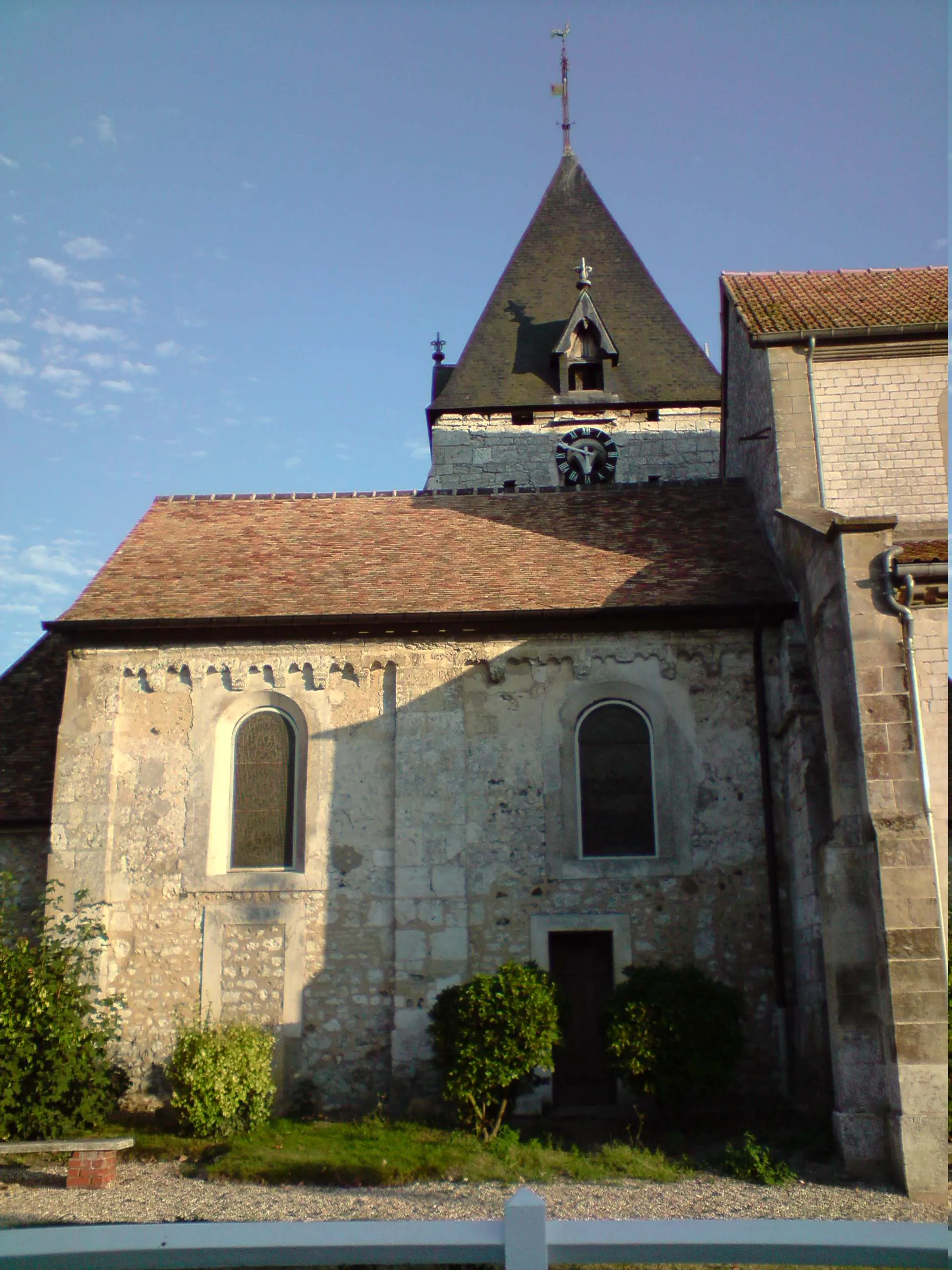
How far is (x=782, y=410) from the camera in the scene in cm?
1454

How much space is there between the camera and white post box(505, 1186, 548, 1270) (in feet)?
9.08

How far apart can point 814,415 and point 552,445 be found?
1061 centimetres

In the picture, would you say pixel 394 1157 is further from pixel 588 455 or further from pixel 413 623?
pixel 588 455

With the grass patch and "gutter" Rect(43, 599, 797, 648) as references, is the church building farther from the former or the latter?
the grass patch

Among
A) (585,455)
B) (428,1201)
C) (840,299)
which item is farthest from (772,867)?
(585,455)

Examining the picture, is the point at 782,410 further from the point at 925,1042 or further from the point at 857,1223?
the point at 857,1223

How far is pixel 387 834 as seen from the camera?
490 inches

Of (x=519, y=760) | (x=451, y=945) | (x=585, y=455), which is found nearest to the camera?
(x=451, y=945)

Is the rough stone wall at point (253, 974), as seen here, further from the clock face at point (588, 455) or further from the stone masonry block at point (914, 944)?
the clock face at point (588, 455)

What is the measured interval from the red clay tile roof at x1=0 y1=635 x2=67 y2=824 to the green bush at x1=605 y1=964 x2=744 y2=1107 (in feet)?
24.2

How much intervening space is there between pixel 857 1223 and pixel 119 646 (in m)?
11.9

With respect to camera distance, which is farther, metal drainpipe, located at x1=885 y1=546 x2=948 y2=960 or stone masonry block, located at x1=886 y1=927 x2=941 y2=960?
metal drainpipe, located at x1=885 y1=546 x2=948 y2=960

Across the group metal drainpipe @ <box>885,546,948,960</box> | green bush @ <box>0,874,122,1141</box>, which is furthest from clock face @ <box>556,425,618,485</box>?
green bush @ <box>0,874,122,1141</box>

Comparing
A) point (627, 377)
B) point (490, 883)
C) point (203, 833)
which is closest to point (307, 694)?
point (203, 833)
